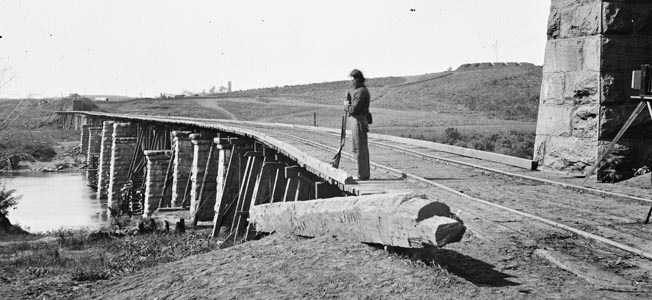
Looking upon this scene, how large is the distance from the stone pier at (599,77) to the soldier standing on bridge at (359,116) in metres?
3.14

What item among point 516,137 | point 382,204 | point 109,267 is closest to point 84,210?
point 516,137

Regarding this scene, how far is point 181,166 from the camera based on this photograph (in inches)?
1043

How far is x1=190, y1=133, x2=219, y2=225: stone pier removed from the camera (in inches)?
863

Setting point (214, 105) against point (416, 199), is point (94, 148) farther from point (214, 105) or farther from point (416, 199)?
point (416, 199)

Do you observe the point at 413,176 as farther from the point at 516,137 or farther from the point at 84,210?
the point at 84,210

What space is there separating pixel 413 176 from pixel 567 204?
10.1 feet

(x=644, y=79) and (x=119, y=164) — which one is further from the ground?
(x=644, y=79)

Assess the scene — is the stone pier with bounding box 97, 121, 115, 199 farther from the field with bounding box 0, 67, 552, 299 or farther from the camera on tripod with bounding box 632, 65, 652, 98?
the camera on tripod with bounding box 632, 65, 652, 98

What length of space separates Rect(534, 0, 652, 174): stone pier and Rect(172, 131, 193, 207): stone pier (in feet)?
56.9

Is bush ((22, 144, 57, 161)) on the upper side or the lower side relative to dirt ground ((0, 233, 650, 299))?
lower

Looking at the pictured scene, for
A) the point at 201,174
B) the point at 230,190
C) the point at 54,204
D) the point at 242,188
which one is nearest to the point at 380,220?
the point at 242,188

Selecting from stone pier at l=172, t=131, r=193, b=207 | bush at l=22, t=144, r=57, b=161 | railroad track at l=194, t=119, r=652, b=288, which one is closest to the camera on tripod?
railroad track at l=194, t=119, r=652, b=288

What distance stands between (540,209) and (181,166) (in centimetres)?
2004

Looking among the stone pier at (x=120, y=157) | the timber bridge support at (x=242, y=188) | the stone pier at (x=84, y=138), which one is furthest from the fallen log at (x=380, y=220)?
the stone pier at (x=84, y=138)
